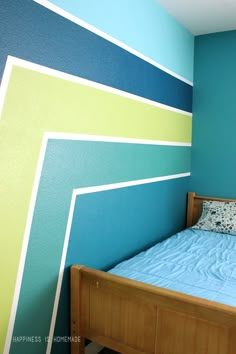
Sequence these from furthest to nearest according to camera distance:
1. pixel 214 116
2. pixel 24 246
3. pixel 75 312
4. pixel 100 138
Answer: pixel 214 116
pixel 100 138
pixel 75 312
pixel 24 246

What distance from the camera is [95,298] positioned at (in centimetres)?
164

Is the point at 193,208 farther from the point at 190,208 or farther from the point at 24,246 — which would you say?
the point at 24,246

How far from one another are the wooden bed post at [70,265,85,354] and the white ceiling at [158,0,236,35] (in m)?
2.04

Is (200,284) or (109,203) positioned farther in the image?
(109,203)

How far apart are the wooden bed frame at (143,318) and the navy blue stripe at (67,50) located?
3.46 feet

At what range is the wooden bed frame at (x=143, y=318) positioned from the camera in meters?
1.33

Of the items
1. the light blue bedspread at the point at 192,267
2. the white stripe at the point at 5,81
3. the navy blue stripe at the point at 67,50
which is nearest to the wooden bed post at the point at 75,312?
the light blue bedspread at the point at 192,267

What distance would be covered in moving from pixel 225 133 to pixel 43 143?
203 centimetres

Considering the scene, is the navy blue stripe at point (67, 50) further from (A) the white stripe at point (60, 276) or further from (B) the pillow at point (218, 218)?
(B) the pillow at point (218, 218)

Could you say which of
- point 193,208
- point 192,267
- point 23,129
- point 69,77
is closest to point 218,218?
point 193,208

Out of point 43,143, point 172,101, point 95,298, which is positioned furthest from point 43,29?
point 172,101

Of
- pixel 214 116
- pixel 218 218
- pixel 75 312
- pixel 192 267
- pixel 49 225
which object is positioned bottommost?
pixel 75 312

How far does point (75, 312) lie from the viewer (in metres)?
Result: 1.71

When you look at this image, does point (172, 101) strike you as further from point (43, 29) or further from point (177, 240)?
point (43, 29)
